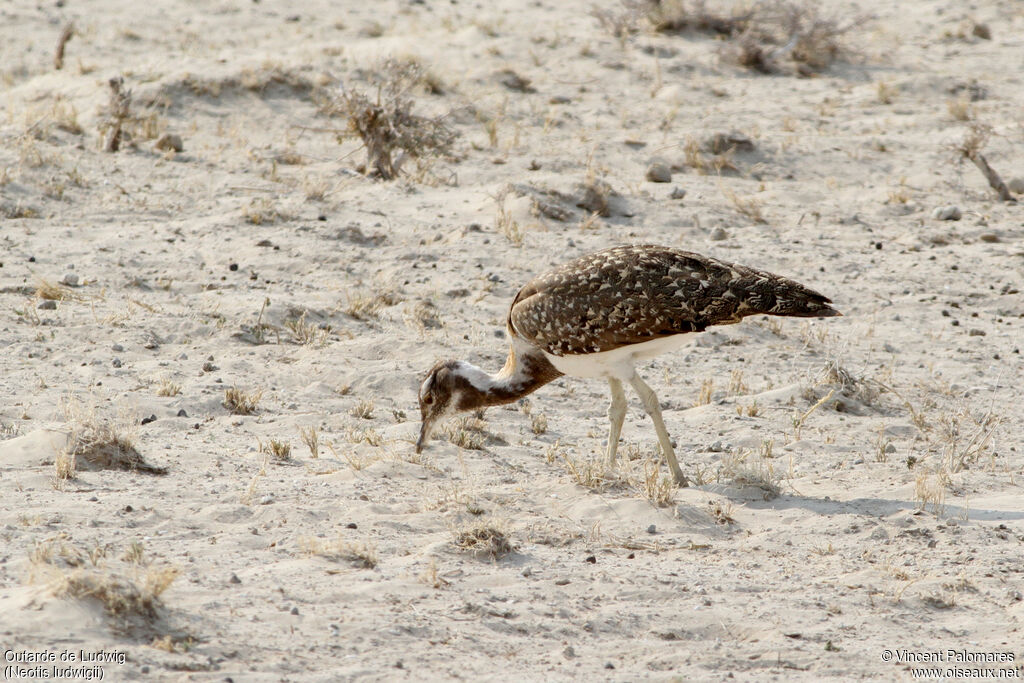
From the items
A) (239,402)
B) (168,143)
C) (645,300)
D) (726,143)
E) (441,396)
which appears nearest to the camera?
(645,300)

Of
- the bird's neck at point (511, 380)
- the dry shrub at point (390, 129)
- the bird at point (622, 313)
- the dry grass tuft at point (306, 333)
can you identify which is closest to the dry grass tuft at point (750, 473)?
the bird at point (622, 313)

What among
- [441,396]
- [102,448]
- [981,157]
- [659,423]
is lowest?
[102,448]

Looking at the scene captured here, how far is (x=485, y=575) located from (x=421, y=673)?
3.06 ft

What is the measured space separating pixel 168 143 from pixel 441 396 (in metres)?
6.02

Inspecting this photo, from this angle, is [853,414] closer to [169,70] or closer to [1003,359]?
[1003,359]

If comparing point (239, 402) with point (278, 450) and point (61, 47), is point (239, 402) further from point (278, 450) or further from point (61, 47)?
point (61, 47)

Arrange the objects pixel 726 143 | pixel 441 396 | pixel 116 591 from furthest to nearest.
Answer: pixel 726 143 < pixel 441 396 < pixel 116 591

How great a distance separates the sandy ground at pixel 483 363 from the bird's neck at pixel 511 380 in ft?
1.32

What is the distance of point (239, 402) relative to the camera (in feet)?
26.1

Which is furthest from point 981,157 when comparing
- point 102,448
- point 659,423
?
point 102,448

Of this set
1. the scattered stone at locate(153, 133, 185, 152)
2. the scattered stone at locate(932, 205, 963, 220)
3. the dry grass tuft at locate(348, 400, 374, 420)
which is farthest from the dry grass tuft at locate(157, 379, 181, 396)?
the scattered stone at locate(932, 205, 963, 220)

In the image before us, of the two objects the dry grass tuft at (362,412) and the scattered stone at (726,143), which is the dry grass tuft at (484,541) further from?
the scattered stone at (726,143)

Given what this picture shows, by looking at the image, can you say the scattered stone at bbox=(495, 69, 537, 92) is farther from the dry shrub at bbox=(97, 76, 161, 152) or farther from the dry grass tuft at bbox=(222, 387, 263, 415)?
the dry grass tuft at bbox=(222, 387, 263, 415)

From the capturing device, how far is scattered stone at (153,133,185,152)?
12.1 metres
